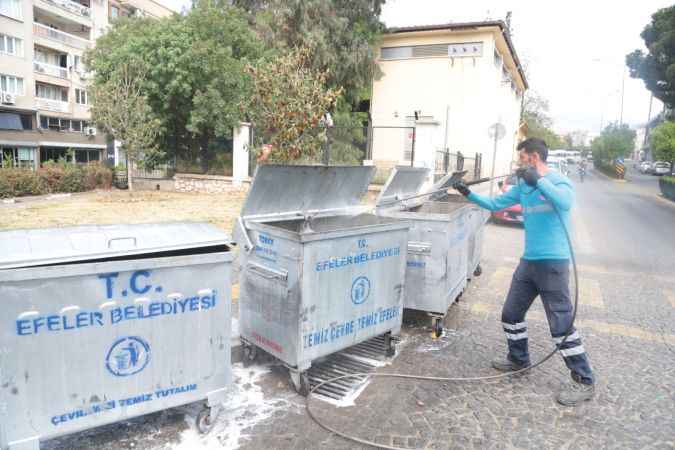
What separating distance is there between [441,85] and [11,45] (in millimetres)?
30298

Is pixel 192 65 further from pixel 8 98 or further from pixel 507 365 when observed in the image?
pixel 8 98

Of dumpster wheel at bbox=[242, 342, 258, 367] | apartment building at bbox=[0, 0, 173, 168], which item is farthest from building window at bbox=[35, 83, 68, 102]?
dumpster wheel at bbox=[242, 342, 258, 367]

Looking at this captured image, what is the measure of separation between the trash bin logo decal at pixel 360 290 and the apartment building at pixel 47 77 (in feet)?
105

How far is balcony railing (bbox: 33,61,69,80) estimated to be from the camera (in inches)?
1443

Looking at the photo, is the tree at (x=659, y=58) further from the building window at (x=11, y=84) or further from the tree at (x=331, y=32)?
the building window at (x=11, y=84)

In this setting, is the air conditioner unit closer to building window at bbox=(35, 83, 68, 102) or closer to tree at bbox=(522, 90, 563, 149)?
building window at bbox=(35, 83, 68, 102)

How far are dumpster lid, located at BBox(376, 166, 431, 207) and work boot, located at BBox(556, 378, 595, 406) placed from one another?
2451mm

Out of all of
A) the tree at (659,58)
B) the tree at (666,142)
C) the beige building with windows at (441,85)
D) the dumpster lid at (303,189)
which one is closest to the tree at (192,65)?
the beige building with windows at (441,85)

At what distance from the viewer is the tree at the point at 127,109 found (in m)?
17.7

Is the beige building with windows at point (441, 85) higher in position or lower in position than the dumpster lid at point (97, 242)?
higher

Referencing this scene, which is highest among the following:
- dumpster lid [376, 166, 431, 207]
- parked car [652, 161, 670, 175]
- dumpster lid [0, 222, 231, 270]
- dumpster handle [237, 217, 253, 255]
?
parked car [652, 161, 670, 175]

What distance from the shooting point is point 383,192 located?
17.9 feet

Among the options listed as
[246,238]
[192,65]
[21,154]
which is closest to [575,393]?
[246,238]

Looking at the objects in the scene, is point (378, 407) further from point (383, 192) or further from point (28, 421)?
point (383, 192)
